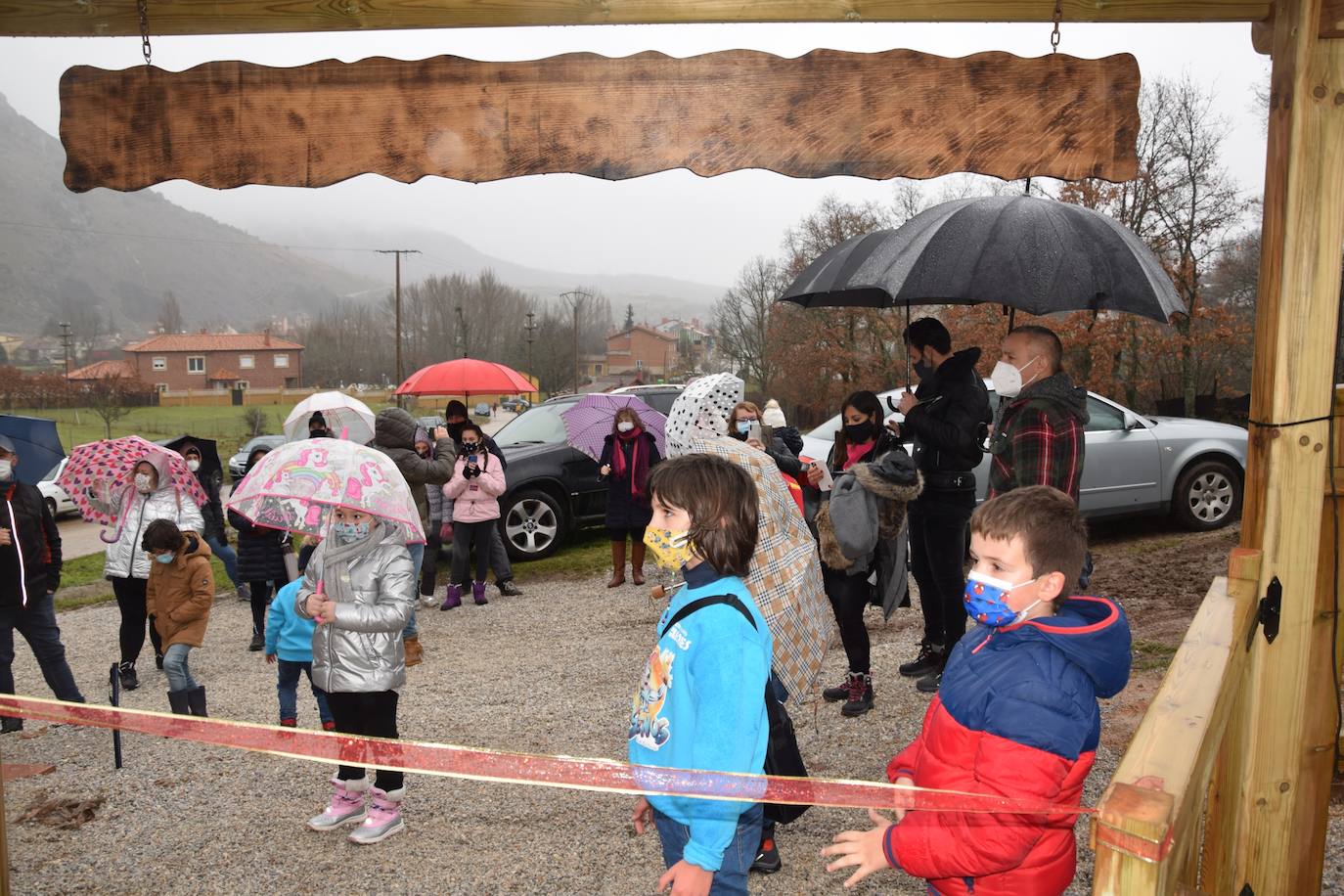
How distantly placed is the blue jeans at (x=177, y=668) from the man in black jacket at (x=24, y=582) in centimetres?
67

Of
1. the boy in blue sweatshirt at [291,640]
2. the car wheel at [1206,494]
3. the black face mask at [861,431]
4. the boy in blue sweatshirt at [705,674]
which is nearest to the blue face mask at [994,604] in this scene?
the boy in blue sweatshirt at [705,674]

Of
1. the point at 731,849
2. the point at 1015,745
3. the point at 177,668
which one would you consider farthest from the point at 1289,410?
the point at 177,668

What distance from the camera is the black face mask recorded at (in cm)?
505

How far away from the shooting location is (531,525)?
9828 mm

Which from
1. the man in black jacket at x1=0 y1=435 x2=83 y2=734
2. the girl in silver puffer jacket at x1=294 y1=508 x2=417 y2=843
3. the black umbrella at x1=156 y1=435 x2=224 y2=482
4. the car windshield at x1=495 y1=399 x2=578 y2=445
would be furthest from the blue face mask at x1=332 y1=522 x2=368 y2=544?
the car windshield at x1=495 y1=399 x2=578 y2=445

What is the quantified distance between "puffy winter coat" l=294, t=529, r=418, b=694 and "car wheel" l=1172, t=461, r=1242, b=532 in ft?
27.1

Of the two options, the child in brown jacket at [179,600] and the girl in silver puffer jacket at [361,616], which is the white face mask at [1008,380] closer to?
the girl in silver puffer jacket at [361,616]

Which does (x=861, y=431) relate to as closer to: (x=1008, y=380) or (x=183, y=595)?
(x=1008, y=380)

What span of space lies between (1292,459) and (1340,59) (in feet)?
3.69

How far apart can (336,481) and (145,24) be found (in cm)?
164

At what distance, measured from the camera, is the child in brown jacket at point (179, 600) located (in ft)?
16.8

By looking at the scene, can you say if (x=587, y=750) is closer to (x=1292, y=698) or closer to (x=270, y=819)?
(x=270, y=819)

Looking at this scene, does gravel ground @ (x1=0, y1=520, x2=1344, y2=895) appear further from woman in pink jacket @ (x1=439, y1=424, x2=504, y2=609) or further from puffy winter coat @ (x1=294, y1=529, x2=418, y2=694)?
woman in pink jacket @ (x1=439, y1=424, x2=504, y2=609)

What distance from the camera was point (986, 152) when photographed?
2.64m
